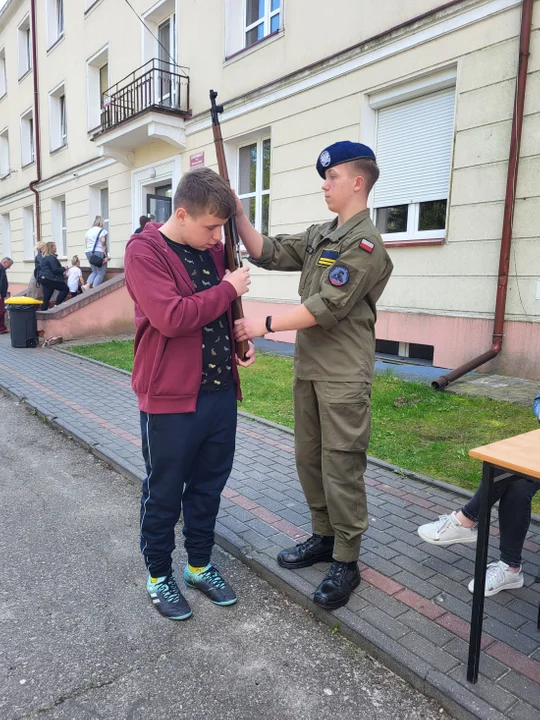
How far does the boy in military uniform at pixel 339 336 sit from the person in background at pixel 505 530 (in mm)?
562

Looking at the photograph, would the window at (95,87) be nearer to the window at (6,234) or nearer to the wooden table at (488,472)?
the window at (6,234)

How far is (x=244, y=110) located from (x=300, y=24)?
190 centimetres

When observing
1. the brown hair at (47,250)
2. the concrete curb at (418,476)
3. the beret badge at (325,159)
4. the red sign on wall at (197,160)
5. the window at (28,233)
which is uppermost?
the red sign on wall at (197,160)

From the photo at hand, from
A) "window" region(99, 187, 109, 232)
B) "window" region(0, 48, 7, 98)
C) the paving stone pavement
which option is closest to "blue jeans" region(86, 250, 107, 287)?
"window" region(99, 187, 109, 232)

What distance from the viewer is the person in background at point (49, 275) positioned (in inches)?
493

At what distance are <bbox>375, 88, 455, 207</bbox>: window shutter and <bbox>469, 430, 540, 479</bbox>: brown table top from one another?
6.37 meters

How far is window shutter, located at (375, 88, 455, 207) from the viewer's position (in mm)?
7691

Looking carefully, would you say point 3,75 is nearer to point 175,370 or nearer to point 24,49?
point 24,49

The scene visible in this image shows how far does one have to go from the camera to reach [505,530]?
2.62 metres

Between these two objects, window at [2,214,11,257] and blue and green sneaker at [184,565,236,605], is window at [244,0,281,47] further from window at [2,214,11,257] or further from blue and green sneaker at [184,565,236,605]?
window at [2,214,11,257]

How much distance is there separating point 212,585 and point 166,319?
4.56 ft

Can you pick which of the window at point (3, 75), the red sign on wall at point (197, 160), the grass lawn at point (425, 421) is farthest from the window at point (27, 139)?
the grass lawn at point (425, 421)

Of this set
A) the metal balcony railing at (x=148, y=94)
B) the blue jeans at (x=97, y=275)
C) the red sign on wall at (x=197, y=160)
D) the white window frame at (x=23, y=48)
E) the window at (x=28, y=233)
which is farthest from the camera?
the window at (x=28, y=233)

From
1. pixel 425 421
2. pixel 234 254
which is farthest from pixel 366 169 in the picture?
pixel 425 421
